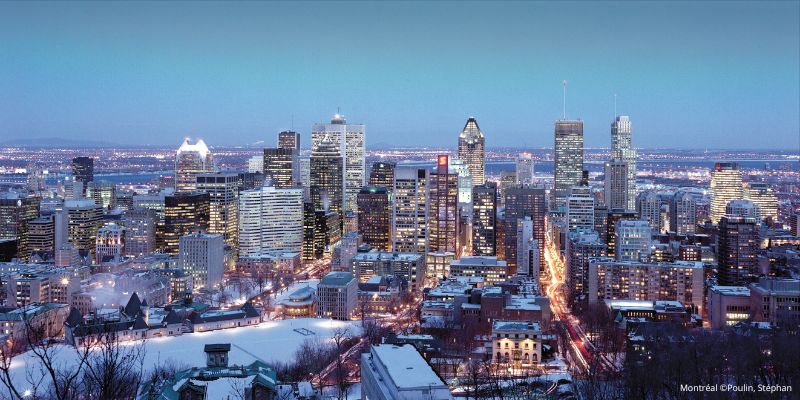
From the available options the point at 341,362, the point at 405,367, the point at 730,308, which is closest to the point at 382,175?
the point at 730,308

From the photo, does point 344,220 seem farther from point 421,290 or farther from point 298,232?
point 421,290

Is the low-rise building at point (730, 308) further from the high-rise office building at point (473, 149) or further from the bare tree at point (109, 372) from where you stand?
the high-rise office building at point (473, 149)

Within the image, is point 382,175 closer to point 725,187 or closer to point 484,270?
point 484,270

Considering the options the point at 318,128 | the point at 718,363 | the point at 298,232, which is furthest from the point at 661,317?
the point at 318,128

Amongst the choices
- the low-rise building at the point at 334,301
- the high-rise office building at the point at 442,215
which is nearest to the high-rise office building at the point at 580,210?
the high-rise office building at the point at 442,215

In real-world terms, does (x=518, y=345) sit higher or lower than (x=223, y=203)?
lower
